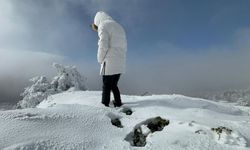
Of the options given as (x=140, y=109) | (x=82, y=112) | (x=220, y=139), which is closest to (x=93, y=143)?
(x=82, y=112)

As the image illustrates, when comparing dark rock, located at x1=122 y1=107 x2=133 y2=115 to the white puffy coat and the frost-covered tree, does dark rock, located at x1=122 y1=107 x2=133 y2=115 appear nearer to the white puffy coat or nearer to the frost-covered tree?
the white puffy coat

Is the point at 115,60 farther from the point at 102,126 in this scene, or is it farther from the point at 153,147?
the point at 153,147

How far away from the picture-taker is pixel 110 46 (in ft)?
27.9

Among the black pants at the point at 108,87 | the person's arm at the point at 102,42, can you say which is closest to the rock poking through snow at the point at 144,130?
the black pants at the point at 108,87

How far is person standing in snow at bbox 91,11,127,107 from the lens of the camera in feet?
27.3

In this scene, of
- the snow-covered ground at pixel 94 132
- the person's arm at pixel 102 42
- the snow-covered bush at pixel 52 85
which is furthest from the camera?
the snow-covered bush at pixel 52 85

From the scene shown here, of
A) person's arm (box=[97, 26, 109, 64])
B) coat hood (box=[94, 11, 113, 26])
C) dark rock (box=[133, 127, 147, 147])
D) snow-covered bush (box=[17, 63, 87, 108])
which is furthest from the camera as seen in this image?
snow-covered bush (box=[17, 63, 87, 108])

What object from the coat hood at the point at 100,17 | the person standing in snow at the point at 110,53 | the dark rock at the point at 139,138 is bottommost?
the dark rock at the point at 139,138

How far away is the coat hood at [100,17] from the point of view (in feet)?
28.5

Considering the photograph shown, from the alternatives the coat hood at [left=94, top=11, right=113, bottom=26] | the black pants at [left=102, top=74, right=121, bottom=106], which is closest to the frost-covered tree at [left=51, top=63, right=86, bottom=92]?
the coat hood at [left=94, top=11, right=113, bottom=26]

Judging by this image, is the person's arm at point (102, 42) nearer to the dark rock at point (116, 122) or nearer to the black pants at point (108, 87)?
the black pants at point (108, 87)

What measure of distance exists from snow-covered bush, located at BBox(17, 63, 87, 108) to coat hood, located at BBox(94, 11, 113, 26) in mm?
14066

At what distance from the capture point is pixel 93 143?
513 cm

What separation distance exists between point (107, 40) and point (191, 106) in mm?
2911
